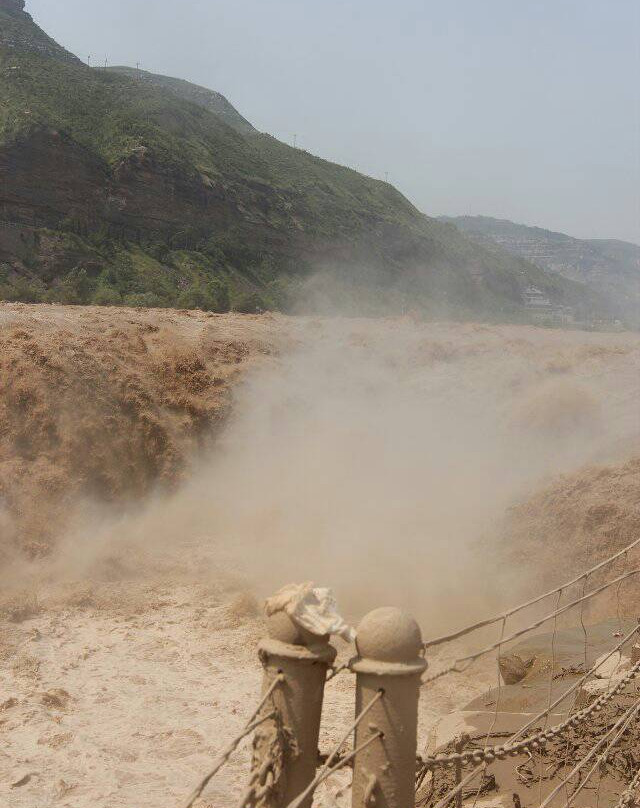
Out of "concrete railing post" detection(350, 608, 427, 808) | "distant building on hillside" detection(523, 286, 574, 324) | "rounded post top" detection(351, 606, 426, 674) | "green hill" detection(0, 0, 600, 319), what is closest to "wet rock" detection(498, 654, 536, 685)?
"concrete railing post" detection(350, 608, 427, 808)

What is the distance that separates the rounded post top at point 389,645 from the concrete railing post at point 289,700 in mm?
85

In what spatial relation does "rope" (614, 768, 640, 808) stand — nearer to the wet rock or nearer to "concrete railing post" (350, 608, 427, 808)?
"concrete railing post" (350, 608, 427, 808)

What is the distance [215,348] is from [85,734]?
24.9 feet

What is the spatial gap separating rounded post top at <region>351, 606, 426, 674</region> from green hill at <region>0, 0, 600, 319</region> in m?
20.9

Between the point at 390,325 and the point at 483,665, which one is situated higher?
the point at 390,325

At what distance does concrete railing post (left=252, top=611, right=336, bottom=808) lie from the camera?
1.84 metres

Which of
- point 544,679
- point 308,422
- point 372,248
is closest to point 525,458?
point 308,422

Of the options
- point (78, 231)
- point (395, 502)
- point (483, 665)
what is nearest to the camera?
point (483, 665)

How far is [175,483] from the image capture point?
412 inches

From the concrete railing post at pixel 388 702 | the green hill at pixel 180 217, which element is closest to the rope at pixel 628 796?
the concrete railing post at pixel 388 702


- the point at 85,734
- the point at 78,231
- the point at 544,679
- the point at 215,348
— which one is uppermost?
the point at 78,231

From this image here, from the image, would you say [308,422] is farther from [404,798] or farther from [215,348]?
[404,798]

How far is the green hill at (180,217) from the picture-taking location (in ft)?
99.6

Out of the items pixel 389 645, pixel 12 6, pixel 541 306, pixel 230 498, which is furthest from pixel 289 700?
pixel 12 6
